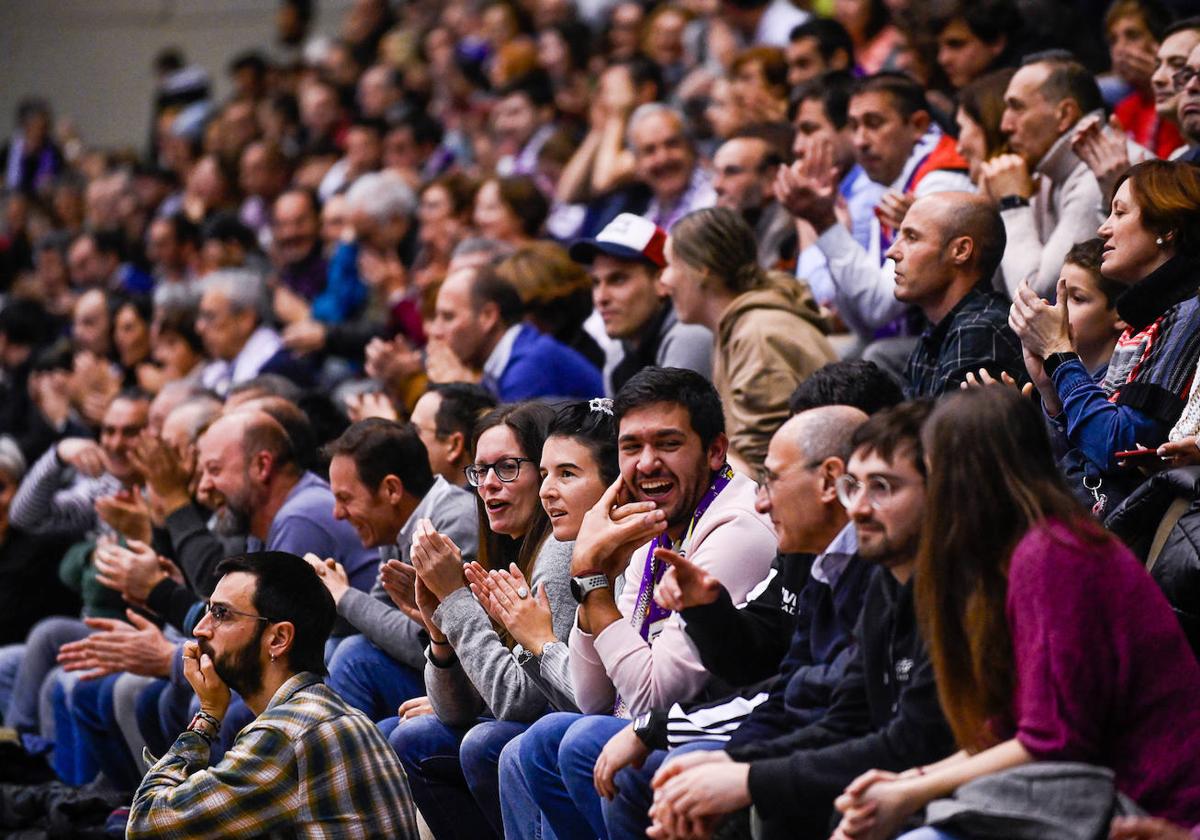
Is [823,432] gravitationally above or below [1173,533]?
above

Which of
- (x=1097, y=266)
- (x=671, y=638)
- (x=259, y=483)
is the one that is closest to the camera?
(x=671, y=638)

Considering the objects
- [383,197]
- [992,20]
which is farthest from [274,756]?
[383,197]

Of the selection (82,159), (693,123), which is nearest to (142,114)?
(82,159)

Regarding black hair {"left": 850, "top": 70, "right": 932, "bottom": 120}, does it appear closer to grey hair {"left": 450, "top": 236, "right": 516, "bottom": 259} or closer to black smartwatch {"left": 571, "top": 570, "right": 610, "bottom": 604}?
grey hair {"left": 450, "top": 236, "right": 516, "bottom": 259}

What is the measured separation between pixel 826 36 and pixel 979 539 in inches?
203

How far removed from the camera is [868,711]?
10.9ft

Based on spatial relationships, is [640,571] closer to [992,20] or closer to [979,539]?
→ [979,539]

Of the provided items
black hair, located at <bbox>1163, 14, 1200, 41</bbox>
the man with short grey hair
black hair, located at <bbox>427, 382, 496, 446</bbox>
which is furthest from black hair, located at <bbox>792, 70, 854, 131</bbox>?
the man with short grey hair

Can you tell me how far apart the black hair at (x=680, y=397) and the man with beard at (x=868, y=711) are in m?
0.83

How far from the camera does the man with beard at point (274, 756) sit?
3.88m

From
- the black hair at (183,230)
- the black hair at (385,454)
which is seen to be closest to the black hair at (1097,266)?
the black hair at (385,454)

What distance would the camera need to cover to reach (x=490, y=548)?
188 inches

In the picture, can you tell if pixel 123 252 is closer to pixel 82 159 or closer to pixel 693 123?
pixel 82 159

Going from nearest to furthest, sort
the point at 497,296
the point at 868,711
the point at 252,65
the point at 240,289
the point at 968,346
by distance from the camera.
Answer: the point at 868,711 → the point at 968,346 → the point at 497,296 → the point at 240,289 → the point at 252,65
